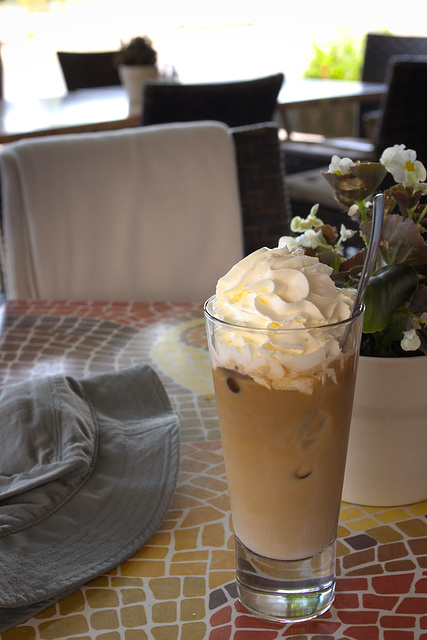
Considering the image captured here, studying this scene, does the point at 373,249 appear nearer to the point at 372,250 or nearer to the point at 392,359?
the point at 372,250

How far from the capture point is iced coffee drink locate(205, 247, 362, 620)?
1.31 ft

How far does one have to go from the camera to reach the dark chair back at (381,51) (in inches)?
134

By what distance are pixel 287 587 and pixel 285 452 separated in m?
0.09

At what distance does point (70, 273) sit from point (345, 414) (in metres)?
0.97

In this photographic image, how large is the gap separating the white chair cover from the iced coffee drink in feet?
2.96

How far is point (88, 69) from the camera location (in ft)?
11.7

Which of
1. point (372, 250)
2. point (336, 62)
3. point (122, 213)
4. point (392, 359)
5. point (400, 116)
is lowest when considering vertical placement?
point (336, 62)

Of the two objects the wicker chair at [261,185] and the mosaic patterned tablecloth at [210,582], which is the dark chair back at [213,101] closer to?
the wicker chair at [261,185]

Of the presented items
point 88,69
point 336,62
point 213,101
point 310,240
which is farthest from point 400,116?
point 336,62

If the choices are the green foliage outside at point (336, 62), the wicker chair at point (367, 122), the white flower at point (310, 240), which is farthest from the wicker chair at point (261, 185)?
the green foliage outside at point (336, 62)

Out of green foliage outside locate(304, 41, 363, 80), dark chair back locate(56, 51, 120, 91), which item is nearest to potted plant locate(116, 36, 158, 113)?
dark chair back locate(56, 51, 120, 91)

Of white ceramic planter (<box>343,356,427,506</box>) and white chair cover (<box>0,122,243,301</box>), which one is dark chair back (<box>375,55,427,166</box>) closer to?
white chair cover (<box>0,122,243,301</box>)

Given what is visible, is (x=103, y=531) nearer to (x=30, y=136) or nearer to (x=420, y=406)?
(x=420, y=406)

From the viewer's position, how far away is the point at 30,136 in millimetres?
2121
